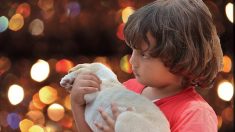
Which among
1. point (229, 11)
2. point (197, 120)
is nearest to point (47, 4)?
point (229, 11)

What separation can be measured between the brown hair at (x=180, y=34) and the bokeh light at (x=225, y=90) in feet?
3.33

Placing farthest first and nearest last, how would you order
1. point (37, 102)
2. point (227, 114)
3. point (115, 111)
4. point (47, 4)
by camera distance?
point (227, 114), point (37, 102), point (47, 4), point (115, 111)

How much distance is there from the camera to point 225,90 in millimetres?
2064

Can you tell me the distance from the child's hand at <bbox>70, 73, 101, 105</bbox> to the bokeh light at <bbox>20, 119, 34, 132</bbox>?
0.93m

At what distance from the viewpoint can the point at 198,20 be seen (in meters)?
1.04

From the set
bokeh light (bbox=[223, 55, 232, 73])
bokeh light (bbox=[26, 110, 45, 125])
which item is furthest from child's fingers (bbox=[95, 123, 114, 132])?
bokeh light (bbox=[223, 55, 232, 73])

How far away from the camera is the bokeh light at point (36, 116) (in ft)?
6.55

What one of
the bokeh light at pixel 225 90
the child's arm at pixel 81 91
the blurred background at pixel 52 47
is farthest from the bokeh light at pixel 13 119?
the child's arm at pixel 81 91

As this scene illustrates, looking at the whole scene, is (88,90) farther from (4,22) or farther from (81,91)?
(4,22)

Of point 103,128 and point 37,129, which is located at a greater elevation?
point 103,128

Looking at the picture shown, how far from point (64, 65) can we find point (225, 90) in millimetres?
575

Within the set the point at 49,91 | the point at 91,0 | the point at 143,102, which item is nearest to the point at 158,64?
the point at 143,102

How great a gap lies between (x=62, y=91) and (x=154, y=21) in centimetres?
101

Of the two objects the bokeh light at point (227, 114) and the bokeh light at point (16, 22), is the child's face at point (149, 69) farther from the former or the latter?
the bokeh light at point (227, 114)
